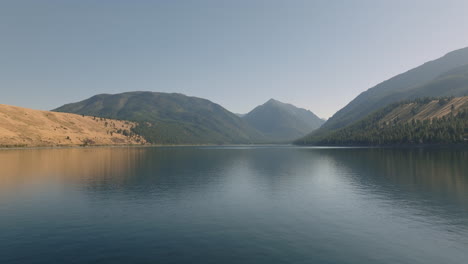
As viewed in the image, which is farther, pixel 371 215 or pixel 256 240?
pixel 371 215

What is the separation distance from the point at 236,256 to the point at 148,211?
23.9 metres

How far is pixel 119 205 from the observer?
169 feet

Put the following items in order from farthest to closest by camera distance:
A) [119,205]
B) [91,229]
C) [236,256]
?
[119,205] → [91,229] → [236,256]

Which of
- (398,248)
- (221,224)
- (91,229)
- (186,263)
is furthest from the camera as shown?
(221,224)

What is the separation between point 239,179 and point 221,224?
153ft

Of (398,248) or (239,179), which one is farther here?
(239,179)

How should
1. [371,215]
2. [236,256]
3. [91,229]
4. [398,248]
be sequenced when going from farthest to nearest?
1. [371,215]
2. [91,229]
3. [398,248]
4. [236,256]

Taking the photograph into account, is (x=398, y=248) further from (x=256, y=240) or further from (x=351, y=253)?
(x=256, y=240)

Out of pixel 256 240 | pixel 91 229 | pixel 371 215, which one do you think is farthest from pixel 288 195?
pixel 91 229

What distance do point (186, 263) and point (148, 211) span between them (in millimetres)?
22754

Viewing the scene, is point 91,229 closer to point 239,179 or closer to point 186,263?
point 186,263

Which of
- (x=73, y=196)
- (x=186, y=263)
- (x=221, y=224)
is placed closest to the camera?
(x=186, y=263)

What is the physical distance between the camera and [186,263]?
2736 centimetres

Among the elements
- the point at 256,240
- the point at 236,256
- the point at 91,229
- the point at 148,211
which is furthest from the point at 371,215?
the point at 91,229
